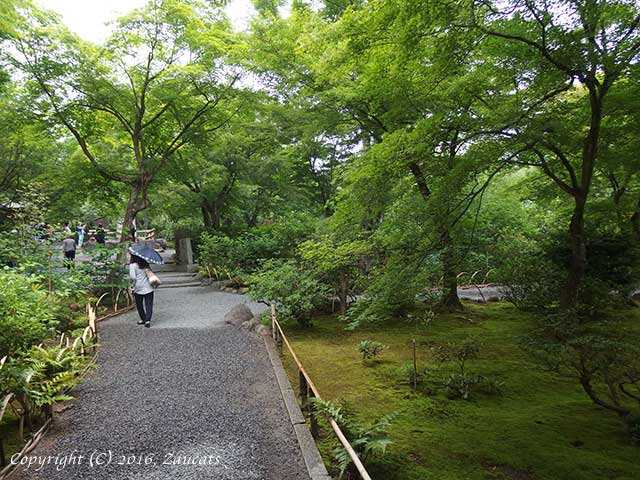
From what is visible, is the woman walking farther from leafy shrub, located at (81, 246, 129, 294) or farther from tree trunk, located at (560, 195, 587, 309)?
tree trunk, located at (560, 195, 587, 309)

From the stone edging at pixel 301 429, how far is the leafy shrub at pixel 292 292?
2007mm

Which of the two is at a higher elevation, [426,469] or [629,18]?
[629,18]

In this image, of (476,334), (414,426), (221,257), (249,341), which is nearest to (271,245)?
(221,257)

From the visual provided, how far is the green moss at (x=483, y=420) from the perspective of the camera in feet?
11.1

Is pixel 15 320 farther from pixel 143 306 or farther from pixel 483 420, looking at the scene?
pixel 483 420

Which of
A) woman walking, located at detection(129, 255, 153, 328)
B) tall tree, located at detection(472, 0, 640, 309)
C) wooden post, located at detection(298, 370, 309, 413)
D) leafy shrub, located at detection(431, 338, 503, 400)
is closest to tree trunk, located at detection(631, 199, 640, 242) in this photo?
tall tree, located at detection(472, 0, 640, 309)

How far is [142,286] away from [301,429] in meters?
5.64

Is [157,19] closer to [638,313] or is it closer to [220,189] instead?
[220,189]

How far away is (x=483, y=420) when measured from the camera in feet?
14.2

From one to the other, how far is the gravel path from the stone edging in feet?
0.22

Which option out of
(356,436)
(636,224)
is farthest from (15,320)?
(636,224)

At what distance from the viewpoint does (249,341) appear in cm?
702

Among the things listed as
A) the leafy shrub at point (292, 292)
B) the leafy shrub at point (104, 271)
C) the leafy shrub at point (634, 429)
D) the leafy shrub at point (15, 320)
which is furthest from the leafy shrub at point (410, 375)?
→ the leafy shrub at point (104, 271)

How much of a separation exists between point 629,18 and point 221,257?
1288 centimetres
